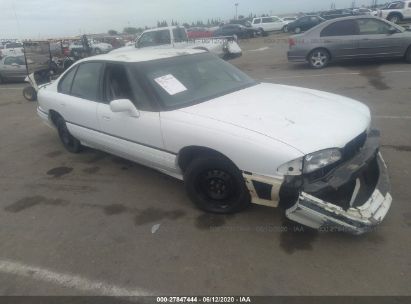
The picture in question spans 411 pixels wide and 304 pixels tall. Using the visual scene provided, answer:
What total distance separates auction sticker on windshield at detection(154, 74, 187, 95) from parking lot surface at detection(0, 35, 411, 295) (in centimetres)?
115

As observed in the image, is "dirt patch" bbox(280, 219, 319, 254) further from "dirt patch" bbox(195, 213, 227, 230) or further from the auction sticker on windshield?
the auction sticker on windshield

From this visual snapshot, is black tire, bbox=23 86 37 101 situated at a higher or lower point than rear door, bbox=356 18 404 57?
lower

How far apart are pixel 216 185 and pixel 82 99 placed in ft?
7.55

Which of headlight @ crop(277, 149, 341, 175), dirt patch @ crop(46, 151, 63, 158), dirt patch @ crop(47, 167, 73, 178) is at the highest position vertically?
headlight @ crop(277, 149, 341, 175)

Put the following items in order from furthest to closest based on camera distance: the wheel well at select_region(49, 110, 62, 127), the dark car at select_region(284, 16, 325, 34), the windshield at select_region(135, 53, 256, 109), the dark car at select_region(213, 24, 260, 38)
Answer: the dark car at select_region(213, 24, 260, 38), the dark car at select_region(284, 16, 325, 34), the wheel well at select_region(49, 110, 62, 127), the windshield at select_region(135, 53, 256, 109)

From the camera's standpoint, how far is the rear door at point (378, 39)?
10.6 meters

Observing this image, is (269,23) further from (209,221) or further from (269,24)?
(209,221)

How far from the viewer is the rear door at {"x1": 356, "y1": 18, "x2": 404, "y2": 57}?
10578 mm

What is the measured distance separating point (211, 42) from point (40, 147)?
32.8 feet

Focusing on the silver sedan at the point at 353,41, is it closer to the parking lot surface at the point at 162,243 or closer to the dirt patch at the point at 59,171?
the parking lot surface at the point at 162,243

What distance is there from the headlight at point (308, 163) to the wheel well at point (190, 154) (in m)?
0.58

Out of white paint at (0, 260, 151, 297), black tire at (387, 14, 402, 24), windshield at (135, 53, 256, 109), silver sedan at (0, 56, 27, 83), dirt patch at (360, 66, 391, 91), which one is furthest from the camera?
black tire at (387, 14, 402, 24)

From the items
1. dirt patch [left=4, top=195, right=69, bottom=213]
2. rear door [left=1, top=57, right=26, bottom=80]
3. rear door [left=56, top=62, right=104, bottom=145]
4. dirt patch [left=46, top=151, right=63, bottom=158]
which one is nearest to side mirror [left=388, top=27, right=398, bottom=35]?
rear door [left=56, top=62, right=104, bottom=145]

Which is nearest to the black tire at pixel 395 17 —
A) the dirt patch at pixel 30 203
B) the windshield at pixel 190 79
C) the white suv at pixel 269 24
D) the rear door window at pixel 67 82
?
the white suv at pixel 269 24
